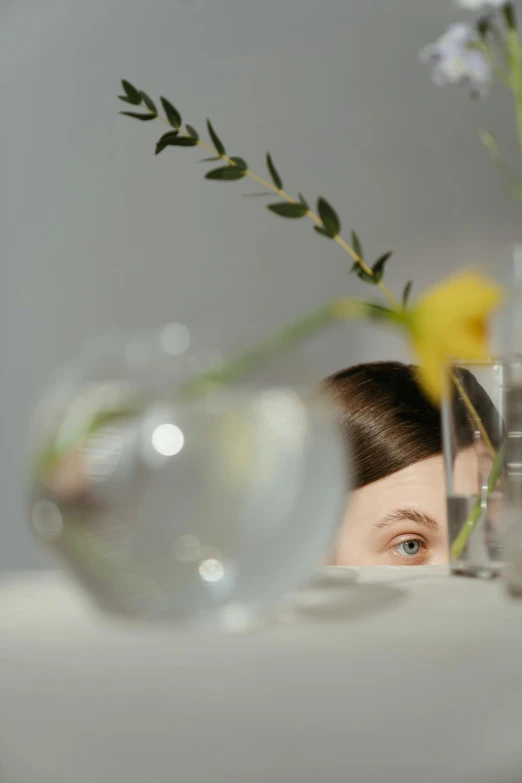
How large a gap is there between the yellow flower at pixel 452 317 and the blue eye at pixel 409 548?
0.77 metres

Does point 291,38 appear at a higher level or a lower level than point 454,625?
higher

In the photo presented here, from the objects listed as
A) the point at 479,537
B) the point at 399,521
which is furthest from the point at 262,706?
the point at 399,521

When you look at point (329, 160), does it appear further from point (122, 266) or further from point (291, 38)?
point (122, 266)

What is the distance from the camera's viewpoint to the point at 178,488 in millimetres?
253

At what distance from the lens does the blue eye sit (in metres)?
1.03

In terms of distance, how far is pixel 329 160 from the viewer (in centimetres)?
177

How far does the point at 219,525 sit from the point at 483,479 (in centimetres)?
18

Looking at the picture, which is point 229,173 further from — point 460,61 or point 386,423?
Answer: point 386,423

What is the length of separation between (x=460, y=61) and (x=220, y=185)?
54.7 inches

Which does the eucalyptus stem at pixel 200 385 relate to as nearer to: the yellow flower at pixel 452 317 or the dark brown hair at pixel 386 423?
the yellow flower at pixel 452 317

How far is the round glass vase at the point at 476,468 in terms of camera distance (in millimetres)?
386

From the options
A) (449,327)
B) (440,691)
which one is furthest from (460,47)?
(440,691)

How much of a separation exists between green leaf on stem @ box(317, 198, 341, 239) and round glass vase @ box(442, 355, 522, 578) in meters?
0.08

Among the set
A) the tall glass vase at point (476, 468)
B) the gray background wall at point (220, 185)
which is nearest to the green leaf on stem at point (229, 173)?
the tall glass vase at point (476, 468)
